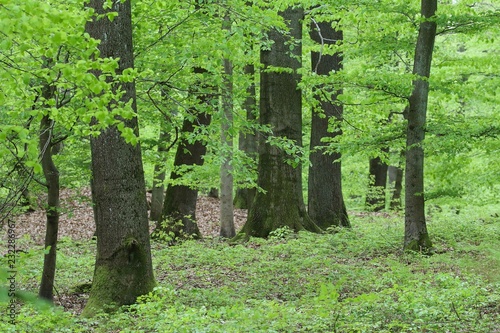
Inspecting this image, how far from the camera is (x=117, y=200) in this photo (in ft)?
25.2

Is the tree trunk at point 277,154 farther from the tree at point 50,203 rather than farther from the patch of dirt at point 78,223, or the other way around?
the tree at point 50,203

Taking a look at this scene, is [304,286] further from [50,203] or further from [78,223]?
[78,223]

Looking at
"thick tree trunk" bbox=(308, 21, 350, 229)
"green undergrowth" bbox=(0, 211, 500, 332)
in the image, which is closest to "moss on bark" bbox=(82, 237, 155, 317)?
"green undergrowth" bbox=(0, 211, 500, 332)

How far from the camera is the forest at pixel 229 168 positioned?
5.68 m

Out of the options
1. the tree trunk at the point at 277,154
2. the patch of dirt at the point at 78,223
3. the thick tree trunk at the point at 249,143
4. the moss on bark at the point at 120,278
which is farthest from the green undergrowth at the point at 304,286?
the thick tree trunk at the point at 249,143

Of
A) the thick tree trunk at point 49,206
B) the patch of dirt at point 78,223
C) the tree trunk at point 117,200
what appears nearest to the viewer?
the tree trunk at point 117,200

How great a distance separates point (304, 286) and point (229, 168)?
534cm

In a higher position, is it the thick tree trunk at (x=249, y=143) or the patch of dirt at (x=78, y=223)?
the thick tree trunk at (x=249, y=143)

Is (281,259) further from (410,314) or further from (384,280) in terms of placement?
(410,314)

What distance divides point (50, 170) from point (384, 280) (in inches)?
200

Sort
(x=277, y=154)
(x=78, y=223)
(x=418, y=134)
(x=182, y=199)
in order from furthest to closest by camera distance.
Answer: (x=78, y=223) → (x=182, y=199) → (x=277, y=154) → (x=418, y=134)

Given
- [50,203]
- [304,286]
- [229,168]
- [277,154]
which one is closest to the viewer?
[50,203]

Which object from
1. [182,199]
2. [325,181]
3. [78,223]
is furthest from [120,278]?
[78,223]

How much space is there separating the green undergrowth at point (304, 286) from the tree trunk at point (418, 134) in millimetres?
442
